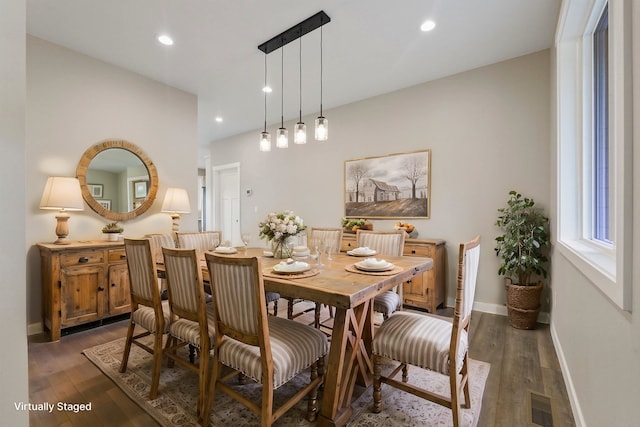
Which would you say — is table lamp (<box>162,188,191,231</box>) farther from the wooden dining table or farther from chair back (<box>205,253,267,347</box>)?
chair back (<box>205,253,267,347</box>)

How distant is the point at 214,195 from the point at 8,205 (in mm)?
6169

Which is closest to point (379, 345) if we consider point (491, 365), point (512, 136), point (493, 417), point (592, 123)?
point (493, 417)

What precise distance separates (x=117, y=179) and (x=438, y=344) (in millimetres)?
3784

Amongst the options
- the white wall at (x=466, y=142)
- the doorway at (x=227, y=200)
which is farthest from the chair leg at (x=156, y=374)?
the doorway at (x=227, y=200)

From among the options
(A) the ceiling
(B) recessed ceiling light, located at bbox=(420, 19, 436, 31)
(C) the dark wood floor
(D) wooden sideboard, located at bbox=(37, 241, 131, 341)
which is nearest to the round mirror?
(D) wooden sideboard, located at bbox=(37, 241, 131, 341)

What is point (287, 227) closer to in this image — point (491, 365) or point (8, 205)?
point (8, 205)

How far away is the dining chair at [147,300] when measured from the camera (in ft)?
6.04

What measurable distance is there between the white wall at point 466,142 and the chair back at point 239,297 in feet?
9.60

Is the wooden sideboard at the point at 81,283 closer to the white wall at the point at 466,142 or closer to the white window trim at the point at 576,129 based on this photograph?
the white wall at the point at 466,142

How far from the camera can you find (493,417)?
1651 mm

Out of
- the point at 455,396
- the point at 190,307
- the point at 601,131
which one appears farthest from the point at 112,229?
the point at 601,131

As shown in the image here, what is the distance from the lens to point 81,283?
2.81 meters

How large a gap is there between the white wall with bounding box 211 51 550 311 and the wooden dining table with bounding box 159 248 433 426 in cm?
201

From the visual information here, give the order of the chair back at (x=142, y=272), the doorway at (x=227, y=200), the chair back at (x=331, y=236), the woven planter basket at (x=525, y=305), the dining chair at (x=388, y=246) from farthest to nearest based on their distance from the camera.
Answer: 1. the doorway at (x=227, y=200)
2. the chair back at (x=331, y=236)
3. the woven planter basket at (x=525, y=305)
4. the dining chair at (x=388, y=246)
5. the chair back at (x=142, y=272)
